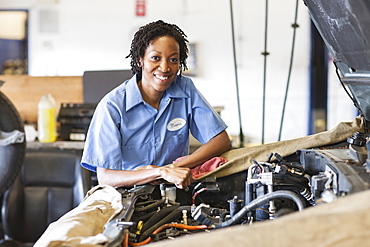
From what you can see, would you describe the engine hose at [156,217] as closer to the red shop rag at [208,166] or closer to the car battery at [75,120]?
the red shop rag at [208,166]

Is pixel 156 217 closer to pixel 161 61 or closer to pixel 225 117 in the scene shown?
pixel 161 61

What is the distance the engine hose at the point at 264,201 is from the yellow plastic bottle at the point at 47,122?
2.49 meters

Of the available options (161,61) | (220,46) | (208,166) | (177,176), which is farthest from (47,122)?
(220,46)

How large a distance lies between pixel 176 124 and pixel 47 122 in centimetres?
174

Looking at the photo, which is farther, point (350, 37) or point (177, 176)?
point (177, 176)

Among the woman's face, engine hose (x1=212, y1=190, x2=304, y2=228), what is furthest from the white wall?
engine hose (x1=212, y1=190, x2=304, y2=228)

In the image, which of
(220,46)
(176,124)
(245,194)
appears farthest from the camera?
(220,46)

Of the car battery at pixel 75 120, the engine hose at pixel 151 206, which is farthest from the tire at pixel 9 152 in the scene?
the engine hose at pixel 151 206

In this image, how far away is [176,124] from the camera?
7.36 ft

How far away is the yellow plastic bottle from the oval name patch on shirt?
1.70 meters

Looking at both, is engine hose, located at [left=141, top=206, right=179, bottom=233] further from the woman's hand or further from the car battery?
the car battery

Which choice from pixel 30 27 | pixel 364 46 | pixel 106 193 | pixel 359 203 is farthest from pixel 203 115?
pixel 30 27

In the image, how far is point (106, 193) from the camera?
1622 millimetres

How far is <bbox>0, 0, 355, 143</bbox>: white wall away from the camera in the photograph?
Result: 534cm
